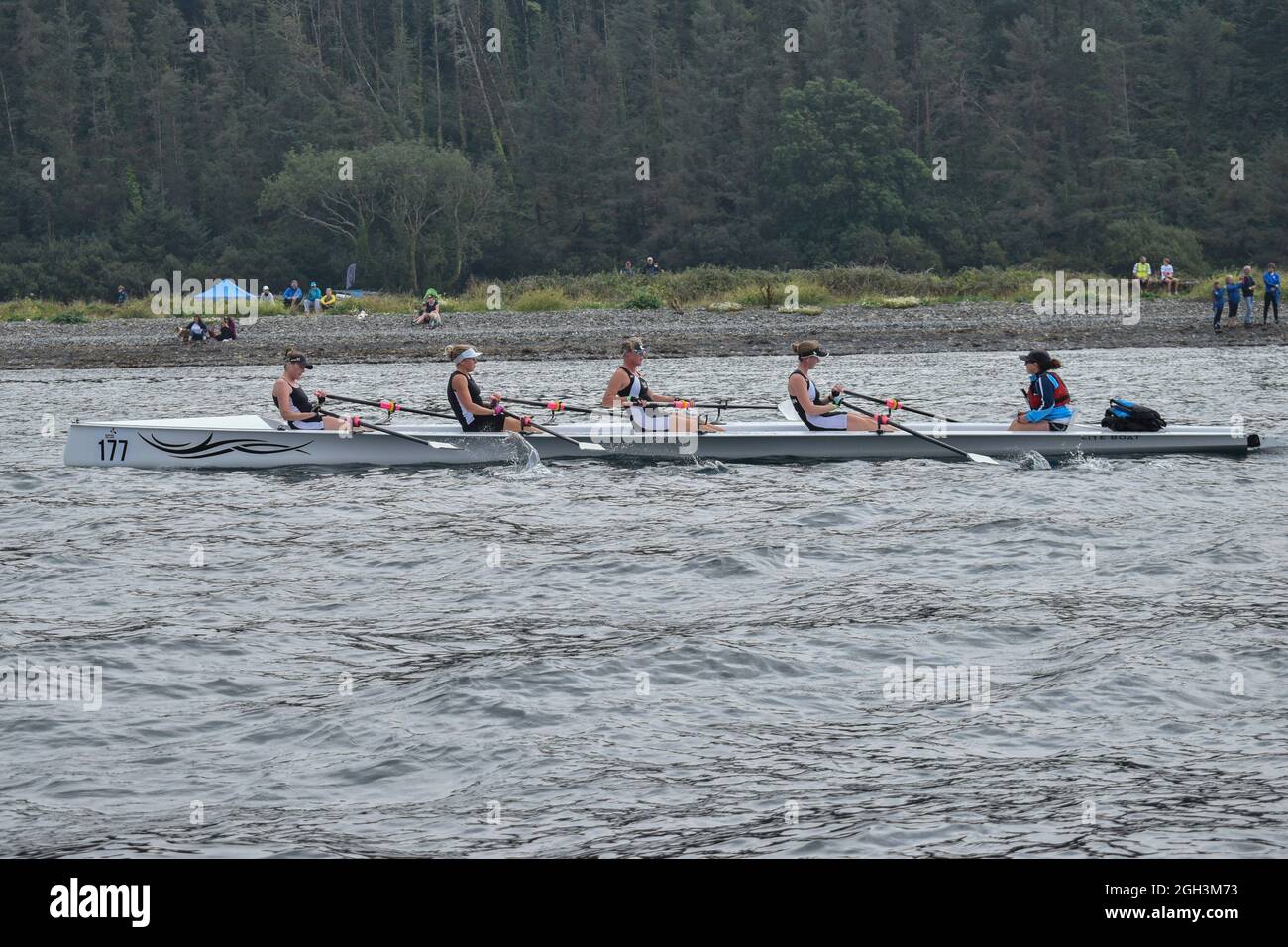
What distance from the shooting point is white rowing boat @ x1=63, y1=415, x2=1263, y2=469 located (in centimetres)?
1872

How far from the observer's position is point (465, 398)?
1900 centimetres

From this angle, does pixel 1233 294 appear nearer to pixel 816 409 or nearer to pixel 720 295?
pixel 720 295

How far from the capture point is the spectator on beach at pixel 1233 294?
3956cm

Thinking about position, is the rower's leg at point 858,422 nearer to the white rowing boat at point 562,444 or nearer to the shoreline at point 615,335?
the white rowing boat at point 562,444

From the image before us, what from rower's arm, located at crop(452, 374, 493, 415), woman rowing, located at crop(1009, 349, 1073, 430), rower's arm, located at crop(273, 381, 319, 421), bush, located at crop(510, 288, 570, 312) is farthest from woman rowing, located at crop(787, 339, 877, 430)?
bush, located at crop(510, 288, 570, 312)

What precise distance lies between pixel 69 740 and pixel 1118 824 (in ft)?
20.9

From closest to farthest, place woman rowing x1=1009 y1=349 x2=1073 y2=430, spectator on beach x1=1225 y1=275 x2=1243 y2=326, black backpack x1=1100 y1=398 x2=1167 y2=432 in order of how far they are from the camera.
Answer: woman rowing x1=1009 y1=349 x2=1073 y2=430 → black backpack x1=1100 y1=398 x2=1167 y2=432 → spectator on beach x1=1225 y1=275 x2=1243 y2=326

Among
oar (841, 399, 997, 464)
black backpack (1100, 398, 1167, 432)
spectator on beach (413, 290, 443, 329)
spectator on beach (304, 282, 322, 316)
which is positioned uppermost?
spectator on beach (304, 282, 322, 316)

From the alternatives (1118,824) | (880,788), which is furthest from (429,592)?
(1118,824)

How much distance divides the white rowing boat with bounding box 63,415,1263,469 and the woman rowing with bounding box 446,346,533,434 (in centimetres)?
19

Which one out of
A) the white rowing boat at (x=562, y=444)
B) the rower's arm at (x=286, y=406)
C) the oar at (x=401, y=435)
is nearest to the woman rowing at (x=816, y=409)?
the white rowing boat at (x=562, y=444)

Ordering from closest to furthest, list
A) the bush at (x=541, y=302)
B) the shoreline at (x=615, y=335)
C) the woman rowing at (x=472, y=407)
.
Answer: the woman rowing at (x=472, y=407) → the shoreline at (x=615, y=335) → the bush at (x=541, y=302)

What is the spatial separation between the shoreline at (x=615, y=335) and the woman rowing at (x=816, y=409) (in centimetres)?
1940

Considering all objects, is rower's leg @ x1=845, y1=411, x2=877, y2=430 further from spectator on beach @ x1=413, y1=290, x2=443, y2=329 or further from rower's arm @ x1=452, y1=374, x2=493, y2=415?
spectator on beach @ x1=413, y1=290, x2=443, y2=329
